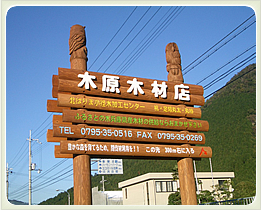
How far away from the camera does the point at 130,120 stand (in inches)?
397

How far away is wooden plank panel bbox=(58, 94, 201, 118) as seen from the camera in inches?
370

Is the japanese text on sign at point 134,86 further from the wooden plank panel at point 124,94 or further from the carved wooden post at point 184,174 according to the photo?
the carved wooden post at point 184,174

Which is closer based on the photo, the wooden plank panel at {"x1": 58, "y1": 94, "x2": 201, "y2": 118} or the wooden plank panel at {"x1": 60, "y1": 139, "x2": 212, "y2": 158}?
the wooden plank panel at {"x1": 60, "y1": 139, "x2": 212, "y2": 158}

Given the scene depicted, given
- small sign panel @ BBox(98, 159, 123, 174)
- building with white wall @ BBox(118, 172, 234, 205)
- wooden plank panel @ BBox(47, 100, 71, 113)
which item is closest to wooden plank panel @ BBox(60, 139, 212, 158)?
wooden plank panel @ BBox(47, 100, 71, 113)

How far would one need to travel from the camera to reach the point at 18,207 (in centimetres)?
757

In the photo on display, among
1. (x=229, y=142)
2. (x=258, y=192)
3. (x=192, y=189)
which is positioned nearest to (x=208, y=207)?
(x=258, y=192)

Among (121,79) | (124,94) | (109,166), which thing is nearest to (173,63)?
(121,79)

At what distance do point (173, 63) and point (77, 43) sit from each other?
3.73 metres

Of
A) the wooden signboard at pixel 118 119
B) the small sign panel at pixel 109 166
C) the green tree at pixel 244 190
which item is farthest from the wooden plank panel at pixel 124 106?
the small sign panel at pixel 109 166

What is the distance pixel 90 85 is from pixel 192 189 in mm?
4852

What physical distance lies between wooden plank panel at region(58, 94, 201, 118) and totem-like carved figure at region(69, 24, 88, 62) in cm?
144

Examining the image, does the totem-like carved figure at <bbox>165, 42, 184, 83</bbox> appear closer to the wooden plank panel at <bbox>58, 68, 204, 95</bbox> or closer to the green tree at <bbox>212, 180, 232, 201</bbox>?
the wooden plank panel at <bbox>58, 68, 204, 95</bbox>

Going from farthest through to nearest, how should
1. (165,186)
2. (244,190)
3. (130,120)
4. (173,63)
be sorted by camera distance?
(165,186), (244,190), (173,63), (130,120)

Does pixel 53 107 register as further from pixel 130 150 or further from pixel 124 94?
pixel 130 150
